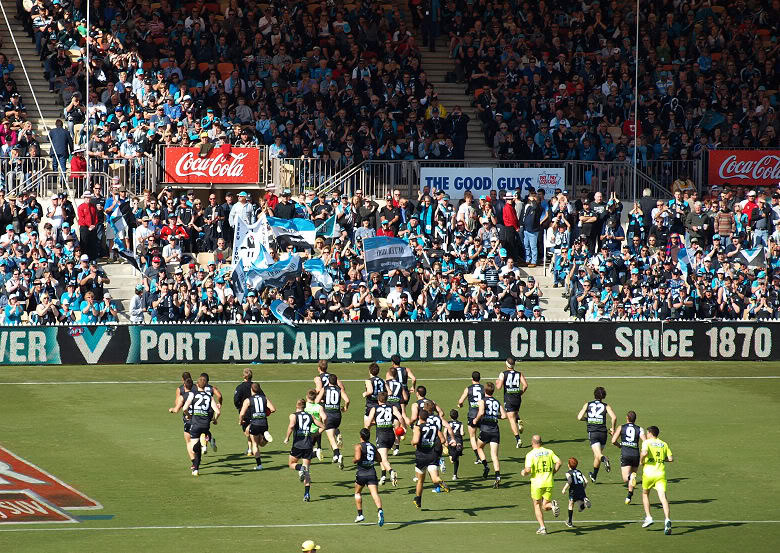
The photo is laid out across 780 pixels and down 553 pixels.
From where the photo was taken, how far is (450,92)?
43469 mm

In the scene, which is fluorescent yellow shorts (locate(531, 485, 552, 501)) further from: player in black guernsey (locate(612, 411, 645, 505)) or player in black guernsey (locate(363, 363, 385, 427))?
player in black guernsey (locate(363, 363, 385, 427))

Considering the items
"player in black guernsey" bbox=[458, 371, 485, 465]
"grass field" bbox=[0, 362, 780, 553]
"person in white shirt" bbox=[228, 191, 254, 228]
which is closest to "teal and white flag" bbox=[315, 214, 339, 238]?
"person in white shirt" bbox=[228, 191, 254, 228]

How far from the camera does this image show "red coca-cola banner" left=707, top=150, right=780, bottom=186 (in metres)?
40.8

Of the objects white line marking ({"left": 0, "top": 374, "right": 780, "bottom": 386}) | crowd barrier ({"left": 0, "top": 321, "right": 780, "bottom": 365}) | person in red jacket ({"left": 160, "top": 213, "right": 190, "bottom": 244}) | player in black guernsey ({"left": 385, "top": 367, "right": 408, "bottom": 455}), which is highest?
person in red jacket ({"left": 160, "top": 213, "right": 190, "bottom": 244})

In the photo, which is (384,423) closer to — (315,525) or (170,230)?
(315,525)

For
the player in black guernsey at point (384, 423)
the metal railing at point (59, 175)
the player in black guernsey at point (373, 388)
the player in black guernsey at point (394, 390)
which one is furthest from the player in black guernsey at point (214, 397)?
the metal railing at point (59, 175)

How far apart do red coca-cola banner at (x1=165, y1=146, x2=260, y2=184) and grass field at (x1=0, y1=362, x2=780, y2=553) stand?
7817 mm

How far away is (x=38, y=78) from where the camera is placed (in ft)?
133

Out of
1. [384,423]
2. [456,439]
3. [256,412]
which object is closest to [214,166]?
[256,412]

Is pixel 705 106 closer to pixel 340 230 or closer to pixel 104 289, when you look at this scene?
pixel 340 230

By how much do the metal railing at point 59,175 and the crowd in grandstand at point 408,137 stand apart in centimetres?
11

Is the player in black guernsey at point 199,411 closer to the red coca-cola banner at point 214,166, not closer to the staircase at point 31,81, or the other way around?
the red coca-cola banner at point 214,166

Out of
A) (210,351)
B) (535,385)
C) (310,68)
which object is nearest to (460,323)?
(535,385)

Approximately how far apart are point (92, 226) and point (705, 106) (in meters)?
19.7
